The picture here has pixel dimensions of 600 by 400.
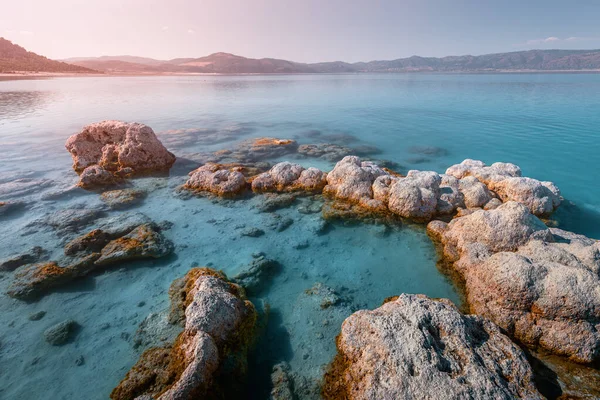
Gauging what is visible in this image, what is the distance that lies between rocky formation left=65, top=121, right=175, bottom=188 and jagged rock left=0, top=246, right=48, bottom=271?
8974mm

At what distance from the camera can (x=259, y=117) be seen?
4159cm

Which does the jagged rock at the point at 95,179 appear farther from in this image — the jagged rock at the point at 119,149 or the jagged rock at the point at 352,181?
the jagged rock at the point at 352,181

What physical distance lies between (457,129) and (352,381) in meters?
34.5

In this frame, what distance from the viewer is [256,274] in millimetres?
10320

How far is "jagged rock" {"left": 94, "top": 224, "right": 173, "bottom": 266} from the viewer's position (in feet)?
35.4

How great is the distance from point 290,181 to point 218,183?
422 centimetres

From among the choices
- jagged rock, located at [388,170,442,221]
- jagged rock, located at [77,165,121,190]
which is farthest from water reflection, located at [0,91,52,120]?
jagged rock, located at [388,170,442,221]

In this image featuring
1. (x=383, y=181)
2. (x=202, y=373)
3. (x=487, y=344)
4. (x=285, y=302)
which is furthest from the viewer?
(x=383, y=181)

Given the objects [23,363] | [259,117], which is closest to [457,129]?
[259,117]

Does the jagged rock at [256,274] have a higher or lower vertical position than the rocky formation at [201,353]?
lower

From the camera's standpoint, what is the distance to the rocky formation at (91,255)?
952cm

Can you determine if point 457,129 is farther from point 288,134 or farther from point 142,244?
point 142,244

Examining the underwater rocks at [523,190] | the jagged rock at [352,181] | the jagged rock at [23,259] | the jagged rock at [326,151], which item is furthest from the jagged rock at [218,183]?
the underwater rocks at [523,190]

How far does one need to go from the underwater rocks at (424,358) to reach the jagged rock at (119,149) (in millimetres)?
18438
